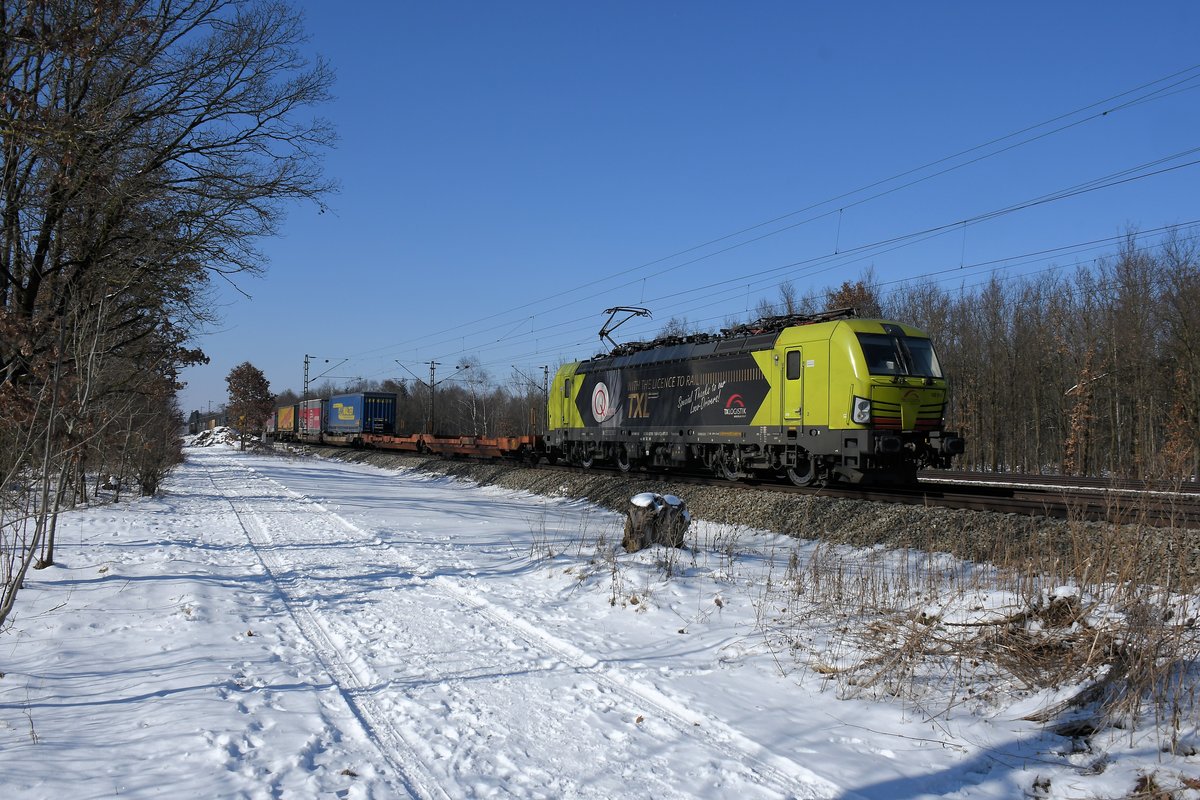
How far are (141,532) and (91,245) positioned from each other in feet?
16.6

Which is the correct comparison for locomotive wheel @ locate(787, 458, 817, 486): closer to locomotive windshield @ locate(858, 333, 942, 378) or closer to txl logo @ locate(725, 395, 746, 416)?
txl logo @ locate(725, 395, 746, 416)

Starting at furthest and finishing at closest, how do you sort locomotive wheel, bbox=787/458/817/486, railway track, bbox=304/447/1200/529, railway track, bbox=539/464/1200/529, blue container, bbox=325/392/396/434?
blue container, bbox=325/392/396/434 < locomotive wheel, bbox=787/458/817/486 < railway track, bbox=539/464/1200/529 < railway track, bbox=304/447/1200/529

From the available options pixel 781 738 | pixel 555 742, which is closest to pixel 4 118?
pixel 555 742

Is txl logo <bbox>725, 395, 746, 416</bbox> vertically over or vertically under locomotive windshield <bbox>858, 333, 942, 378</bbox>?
under

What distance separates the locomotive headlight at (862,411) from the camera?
13.4 metres

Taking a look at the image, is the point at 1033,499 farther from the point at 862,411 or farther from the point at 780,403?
the point at 780,403

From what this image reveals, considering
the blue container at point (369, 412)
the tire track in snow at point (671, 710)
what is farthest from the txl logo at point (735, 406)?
the blue container at point (369, 412)

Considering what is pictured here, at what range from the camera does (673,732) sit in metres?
4.70

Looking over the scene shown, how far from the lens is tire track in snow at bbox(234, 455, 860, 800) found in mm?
4043

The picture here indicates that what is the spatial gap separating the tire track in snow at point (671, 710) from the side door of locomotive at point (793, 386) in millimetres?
8480

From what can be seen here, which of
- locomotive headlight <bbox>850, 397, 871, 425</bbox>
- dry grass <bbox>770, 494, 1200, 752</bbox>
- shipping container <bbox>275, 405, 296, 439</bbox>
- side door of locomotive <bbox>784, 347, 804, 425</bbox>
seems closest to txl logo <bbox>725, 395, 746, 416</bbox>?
side door of locomotive <bbox>784, 347, 804, 425</bbox>

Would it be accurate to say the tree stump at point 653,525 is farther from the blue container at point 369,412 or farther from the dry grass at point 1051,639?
the blue container at point 369,412

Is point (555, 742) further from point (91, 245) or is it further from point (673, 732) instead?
point (91, 245)

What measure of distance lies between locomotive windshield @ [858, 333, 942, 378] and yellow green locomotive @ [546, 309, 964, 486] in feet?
0.07
